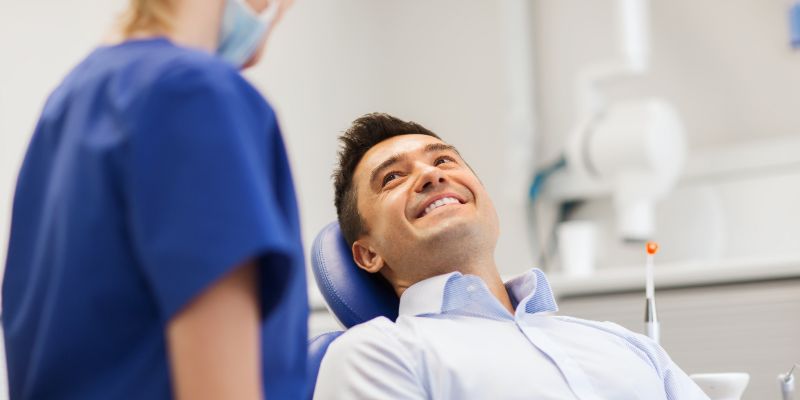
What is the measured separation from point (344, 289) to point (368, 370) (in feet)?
0.92

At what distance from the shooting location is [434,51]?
11.6ft

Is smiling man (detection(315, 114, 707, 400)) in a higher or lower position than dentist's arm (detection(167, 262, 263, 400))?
lower

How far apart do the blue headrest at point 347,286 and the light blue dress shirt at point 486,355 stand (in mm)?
77

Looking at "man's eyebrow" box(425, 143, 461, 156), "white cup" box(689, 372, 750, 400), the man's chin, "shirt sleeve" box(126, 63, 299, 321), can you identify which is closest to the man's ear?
the man's chin

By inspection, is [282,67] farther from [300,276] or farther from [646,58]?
[300,276]

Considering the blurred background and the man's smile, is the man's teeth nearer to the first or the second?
the man's smile

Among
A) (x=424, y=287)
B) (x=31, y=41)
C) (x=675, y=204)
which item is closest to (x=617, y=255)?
(x=675, y=204)

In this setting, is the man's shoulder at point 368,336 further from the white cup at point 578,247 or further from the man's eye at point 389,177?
the white cup at point 578,247

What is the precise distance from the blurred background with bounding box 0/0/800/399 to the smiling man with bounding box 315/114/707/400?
0.50 meters

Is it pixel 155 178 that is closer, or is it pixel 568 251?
pixel 155 178

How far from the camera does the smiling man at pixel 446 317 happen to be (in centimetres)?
149

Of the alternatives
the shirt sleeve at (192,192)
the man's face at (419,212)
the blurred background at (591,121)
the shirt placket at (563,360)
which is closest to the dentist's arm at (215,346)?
the shirt sleeve at (192,192)

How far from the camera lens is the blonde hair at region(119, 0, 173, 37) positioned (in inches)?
33.9

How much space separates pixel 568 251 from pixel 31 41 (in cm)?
160
